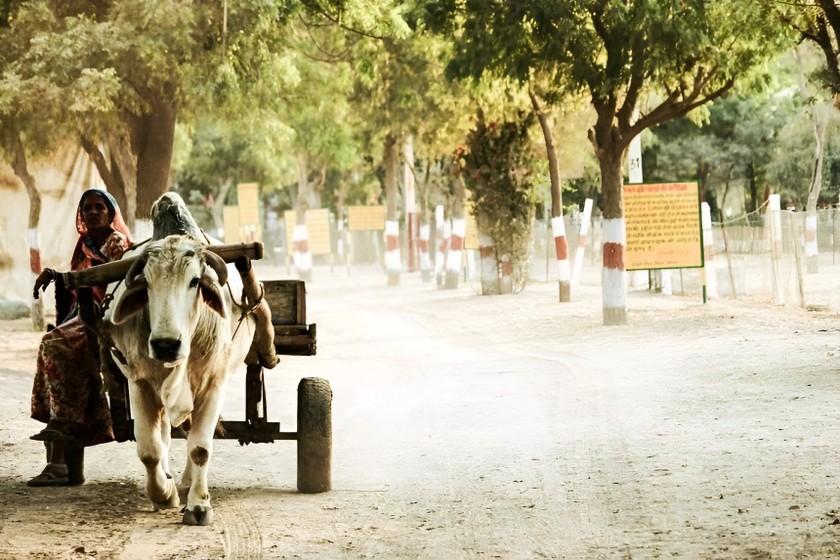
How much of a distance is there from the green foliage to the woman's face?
762 inches

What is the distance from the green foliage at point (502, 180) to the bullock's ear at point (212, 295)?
2062 cm

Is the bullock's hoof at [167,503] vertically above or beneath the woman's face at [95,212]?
beneath

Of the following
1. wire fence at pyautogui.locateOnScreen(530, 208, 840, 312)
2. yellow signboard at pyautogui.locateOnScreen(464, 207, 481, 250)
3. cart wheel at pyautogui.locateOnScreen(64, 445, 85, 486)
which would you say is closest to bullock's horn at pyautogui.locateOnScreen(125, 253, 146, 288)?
cart wheel at pyautogui.locateOnScreen(64, 445, 85, 486)

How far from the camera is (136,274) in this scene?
261 inches

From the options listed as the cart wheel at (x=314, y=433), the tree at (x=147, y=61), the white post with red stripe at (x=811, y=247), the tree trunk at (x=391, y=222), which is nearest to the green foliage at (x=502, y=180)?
the white post with red stripe at (x=811, y=247)

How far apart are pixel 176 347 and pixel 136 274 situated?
1.76 ft

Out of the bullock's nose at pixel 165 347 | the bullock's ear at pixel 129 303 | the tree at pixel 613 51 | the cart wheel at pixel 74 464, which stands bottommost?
the cart wheel at pixel 74 464

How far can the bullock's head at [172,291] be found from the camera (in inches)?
249

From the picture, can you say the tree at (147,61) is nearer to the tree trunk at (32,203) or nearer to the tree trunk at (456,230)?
the tree trunk at (32,203)

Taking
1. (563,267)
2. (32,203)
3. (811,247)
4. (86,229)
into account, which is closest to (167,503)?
(86,229)

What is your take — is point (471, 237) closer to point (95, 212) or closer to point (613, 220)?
point (613, 220)

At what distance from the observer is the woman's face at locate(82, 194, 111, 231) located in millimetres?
8195

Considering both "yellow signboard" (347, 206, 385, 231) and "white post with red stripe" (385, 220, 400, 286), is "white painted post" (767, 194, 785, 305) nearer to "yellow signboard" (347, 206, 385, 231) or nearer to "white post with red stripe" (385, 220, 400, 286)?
"white post with red stripe" (385, 220, 400, 286)

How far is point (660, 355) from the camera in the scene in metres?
15.6
